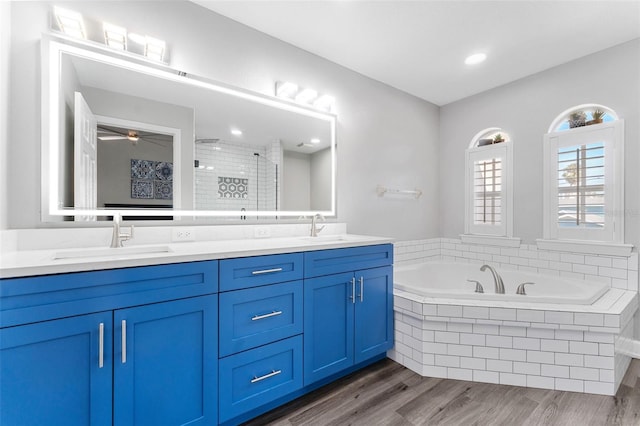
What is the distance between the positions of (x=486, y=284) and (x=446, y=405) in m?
1.72

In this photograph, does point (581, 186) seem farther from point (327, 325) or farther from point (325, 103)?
point (327, 325)

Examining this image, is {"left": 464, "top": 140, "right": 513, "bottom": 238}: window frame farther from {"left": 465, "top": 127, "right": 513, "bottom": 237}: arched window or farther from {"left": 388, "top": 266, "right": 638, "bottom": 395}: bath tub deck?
{"left": 388, "top": 266, "right": 638, "bottom": 395}: bath tub deck

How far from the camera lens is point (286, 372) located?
1672 mm

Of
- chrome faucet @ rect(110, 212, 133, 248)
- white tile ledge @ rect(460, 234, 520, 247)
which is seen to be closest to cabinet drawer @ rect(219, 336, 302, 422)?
chrome faucet @ rect(110, 212, 133, 248)

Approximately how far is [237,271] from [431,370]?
1.62m

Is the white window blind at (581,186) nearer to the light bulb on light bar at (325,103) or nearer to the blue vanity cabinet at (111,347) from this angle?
the light bulb on light bar at (325,103)

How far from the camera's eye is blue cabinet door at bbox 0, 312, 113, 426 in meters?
0.99

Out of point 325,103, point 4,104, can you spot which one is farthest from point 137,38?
point 325,103

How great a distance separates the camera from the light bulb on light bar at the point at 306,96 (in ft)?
8.18

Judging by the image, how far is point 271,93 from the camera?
2.34 m

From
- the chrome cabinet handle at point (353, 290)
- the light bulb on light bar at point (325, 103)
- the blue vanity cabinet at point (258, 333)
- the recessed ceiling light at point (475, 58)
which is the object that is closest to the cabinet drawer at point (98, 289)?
the blue vanity cabinet at point (258, 333)

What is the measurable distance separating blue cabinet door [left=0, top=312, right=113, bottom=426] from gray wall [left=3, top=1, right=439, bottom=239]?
75 cm

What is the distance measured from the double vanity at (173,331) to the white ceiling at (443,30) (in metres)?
1.66

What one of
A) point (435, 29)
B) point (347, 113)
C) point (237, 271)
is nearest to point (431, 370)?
point (237, 271)
